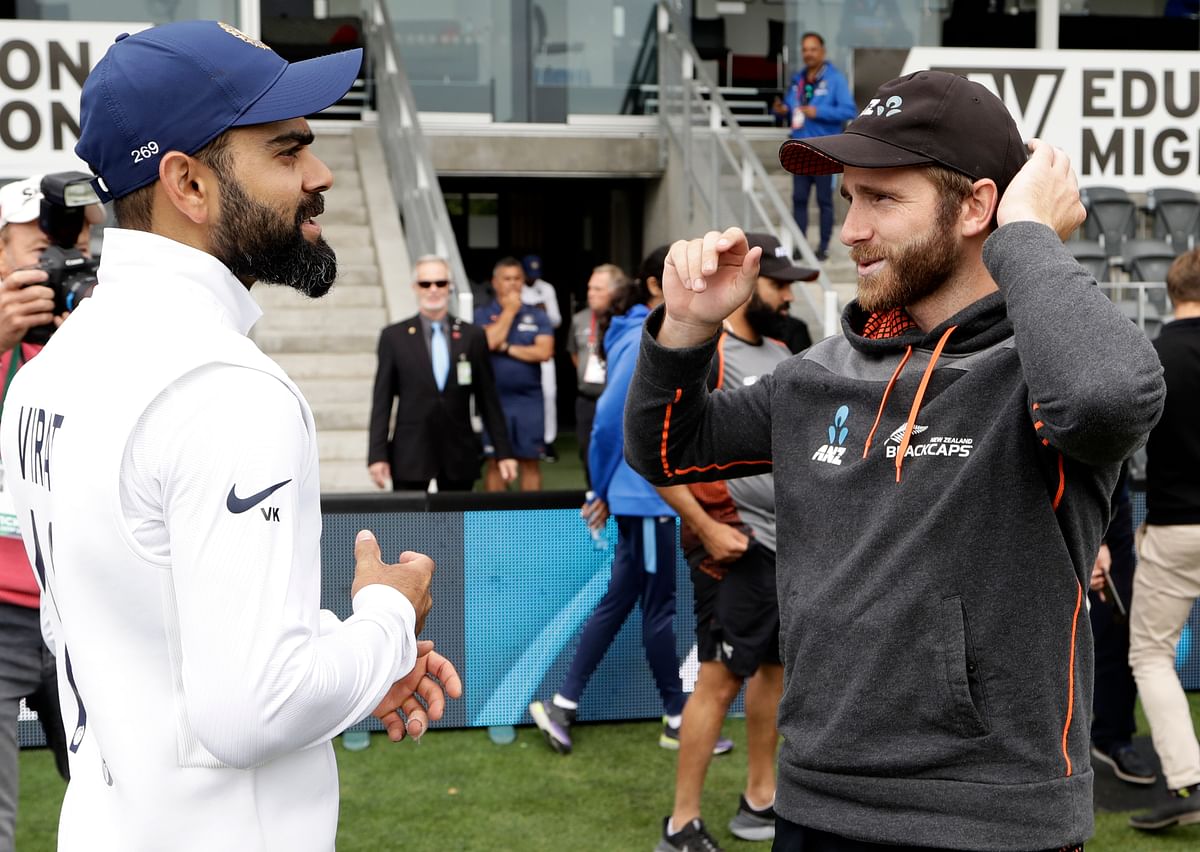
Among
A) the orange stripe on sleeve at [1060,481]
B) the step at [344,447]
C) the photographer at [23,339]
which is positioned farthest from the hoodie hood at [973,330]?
the step at [344,447]

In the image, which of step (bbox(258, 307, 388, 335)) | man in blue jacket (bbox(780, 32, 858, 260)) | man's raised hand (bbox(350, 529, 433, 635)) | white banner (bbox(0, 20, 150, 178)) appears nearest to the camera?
man's raised hand (bbox(350, 529, 433, 635))

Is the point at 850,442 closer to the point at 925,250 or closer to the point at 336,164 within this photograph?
the point at 925,250

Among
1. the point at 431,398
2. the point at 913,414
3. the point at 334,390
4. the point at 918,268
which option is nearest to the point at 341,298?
the point at 334,390

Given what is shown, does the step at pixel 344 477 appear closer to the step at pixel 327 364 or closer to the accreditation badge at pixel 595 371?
the step at pixel 327 364

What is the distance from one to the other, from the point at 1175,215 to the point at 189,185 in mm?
13196

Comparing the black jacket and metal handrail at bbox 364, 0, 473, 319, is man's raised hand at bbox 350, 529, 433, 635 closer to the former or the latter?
the black jacket

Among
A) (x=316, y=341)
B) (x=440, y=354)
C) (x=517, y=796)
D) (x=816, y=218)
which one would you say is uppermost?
(x=816, y=218)

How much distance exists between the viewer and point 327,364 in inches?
459

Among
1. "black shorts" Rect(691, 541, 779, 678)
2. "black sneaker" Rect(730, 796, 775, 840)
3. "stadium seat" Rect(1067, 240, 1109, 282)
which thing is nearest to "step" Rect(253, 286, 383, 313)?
"stadium seat" Rect(1067, 240, 1109, 282)

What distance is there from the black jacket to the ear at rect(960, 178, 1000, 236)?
589 centimetres

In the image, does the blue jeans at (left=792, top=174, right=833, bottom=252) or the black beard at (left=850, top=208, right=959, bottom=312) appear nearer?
the black beard at (left=850, top=208, right=959, bottom=312)

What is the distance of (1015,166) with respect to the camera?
229 centimetres

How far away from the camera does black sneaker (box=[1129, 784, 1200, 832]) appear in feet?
16.2

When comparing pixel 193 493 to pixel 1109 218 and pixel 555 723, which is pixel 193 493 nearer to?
pixel 555 723
